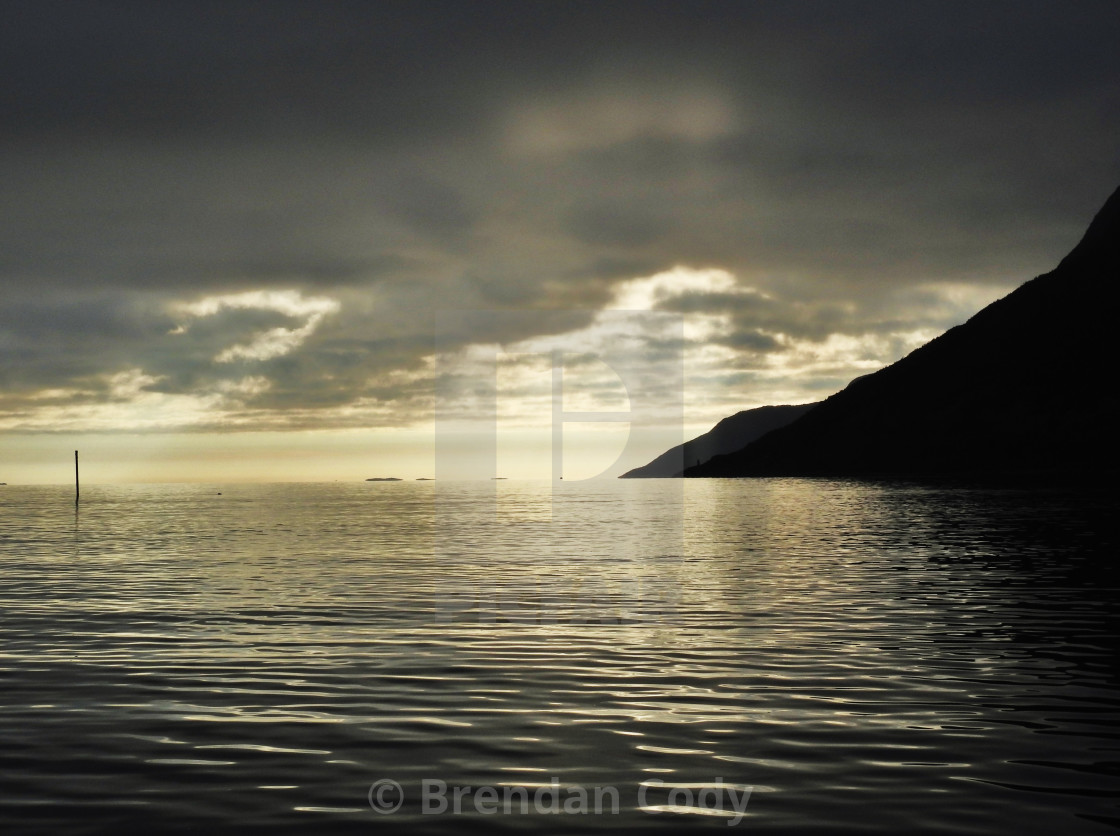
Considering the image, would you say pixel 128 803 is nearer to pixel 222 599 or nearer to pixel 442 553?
pixel 222 599

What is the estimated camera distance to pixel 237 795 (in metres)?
11.2

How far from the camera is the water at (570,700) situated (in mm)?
10844

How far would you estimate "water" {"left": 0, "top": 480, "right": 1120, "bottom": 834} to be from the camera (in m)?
10.8

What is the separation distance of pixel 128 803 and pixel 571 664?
1036 cm

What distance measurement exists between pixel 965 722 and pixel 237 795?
35.5ft

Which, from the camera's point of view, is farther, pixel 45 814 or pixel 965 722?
pixel 965 722

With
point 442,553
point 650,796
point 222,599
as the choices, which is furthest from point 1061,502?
point 650,796

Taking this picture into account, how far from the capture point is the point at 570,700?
53.6 ft

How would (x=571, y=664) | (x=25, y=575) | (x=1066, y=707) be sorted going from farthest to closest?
(x=25, y=575), (x=571, y=664), (x=1066, y=707)

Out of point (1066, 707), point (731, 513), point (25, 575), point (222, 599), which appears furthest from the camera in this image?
point (731, 513)

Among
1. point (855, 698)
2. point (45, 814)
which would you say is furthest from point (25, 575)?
point (855, 698)

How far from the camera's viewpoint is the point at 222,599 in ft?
102

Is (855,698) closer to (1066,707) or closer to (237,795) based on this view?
(1066,707)

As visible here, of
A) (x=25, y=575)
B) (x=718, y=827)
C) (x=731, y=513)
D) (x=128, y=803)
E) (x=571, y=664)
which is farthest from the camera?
(x=731, y=513)
